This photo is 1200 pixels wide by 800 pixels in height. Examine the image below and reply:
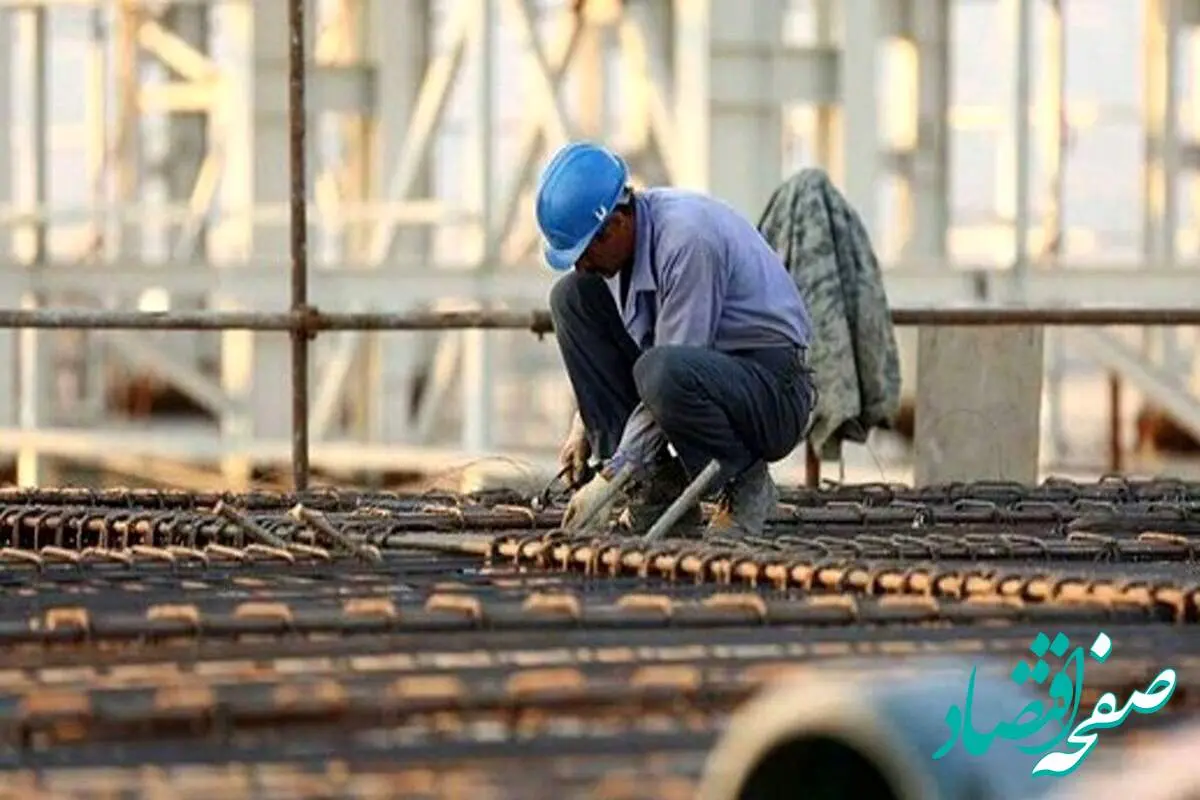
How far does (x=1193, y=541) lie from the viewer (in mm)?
8023

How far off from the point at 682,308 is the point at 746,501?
0.58m

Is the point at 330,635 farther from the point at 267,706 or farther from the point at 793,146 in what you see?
the point at 793,146

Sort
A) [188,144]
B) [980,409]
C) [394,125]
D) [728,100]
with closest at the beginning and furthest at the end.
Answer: [980,409] < [728,100] < [394,125] < [188,144]

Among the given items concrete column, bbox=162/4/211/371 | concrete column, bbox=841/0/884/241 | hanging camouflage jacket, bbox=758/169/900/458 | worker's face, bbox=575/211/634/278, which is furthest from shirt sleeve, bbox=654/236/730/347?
concrete column, bbox=162/4/211/371

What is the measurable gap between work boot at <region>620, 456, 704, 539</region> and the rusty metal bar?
3770 millimetres

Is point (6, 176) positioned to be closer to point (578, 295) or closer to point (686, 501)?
point (578, 295)

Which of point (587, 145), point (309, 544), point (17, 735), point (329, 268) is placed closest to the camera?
point (17, 735)

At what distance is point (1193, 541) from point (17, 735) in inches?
153

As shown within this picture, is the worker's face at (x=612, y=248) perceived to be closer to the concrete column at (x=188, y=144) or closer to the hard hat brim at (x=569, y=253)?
the hard hat brim at (x=569, y=253)

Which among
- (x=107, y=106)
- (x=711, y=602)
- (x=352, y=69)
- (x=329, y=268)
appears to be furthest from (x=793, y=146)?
(x=711, y=602)

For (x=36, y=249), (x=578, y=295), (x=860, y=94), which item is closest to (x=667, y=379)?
(x=578, y=295)

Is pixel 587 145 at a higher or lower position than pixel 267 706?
higher

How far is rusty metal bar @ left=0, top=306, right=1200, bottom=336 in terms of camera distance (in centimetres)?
1252

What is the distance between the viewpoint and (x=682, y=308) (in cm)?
853
